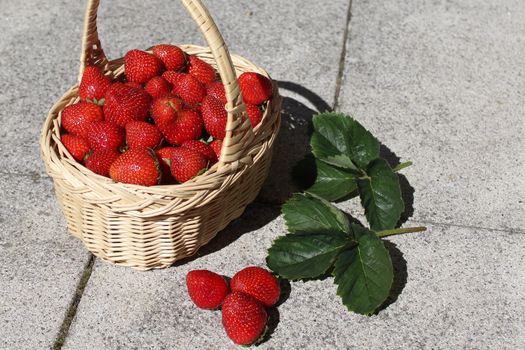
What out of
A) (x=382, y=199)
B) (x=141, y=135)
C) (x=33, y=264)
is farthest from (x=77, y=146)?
(x=382, y=199)

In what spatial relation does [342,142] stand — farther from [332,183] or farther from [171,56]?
[171,56]

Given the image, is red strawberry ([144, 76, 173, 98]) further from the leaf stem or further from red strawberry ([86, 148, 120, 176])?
the leaf stem

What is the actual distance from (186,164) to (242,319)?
1.45ft

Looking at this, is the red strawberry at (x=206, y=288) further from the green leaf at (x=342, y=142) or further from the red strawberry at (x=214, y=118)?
the green leaf at (x=342, y=142)

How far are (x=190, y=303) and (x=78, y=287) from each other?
345 millimetres

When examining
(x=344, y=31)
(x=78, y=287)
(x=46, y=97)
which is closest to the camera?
(x=78, y=287)

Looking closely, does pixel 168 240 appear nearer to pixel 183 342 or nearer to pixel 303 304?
pixel 183 342

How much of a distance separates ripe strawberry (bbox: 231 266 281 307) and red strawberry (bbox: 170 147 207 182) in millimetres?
321

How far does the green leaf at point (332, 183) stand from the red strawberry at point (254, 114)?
0.35 m

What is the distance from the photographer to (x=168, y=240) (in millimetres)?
2125

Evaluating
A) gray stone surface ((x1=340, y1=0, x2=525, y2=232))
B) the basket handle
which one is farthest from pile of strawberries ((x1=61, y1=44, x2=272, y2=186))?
gray stone surface ((x1=340, y1=0, x2=525, y2=232))

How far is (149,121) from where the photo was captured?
2256 mm

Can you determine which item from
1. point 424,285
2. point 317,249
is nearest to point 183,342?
point 317,249

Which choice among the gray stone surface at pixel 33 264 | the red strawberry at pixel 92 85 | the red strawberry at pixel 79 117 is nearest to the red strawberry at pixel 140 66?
the red strawberry at pixel 92 85
